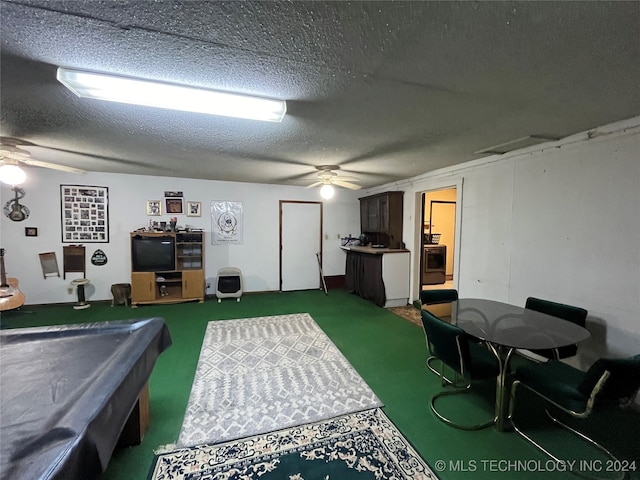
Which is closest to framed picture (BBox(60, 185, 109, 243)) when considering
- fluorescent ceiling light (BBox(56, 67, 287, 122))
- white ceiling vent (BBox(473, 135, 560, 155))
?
fluorescent ceiling light (BBox(56, 67, 287, 122))

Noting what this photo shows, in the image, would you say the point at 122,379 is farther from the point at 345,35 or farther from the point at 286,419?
the point at 345,35

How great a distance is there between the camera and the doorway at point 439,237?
6.27 m

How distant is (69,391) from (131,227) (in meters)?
4.57

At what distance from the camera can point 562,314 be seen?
2.33 m

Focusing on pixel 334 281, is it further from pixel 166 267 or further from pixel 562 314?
pixel 562 314

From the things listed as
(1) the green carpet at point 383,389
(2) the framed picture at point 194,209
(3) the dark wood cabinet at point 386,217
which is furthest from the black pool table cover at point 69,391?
(3) the dark wood cabinet at point 386,217

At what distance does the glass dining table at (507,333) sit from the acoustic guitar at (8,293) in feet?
18.4

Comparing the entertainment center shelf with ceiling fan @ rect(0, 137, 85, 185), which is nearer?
ceiling fan @ rect(0, 137, 85, 185)

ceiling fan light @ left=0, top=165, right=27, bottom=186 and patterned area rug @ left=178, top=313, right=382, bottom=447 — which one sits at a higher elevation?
ceiling fan light @ left=0, top=165, right=27, bottom=186

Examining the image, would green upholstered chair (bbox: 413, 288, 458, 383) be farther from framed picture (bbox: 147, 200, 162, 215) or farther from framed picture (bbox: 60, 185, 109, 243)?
framed picture (bbox: 60, 185, 109, 243)

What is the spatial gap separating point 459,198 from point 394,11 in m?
3.30

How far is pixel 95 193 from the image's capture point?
15.6ft

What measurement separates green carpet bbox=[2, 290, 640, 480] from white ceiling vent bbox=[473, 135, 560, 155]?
96.4 inches

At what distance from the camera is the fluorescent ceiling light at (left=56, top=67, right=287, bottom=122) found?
62.1 inches
